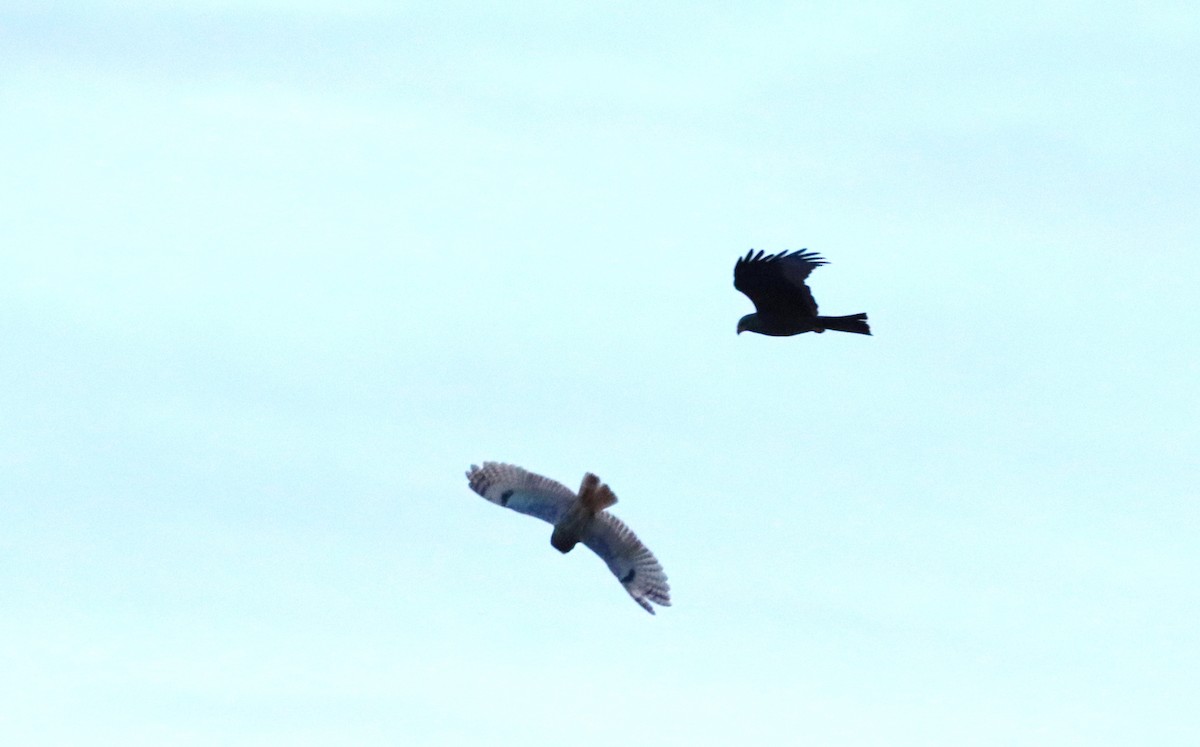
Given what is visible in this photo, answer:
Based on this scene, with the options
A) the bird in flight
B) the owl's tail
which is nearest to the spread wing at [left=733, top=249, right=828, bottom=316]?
the bird in flight

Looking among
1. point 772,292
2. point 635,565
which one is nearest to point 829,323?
point 772,292

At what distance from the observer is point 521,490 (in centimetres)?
2630

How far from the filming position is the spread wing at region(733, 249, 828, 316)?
2628 centimetres

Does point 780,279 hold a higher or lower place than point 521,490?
higher

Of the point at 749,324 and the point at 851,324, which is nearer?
the point at 851,324

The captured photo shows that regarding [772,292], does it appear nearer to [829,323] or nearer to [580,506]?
[829,323]

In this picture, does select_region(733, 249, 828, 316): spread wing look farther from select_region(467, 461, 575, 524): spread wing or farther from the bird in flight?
select_region(467, 461, 575, 524): spread wing

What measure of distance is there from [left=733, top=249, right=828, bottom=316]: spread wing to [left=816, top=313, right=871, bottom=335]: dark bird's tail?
1.36 ft

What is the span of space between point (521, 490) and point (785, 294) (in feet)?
15.7

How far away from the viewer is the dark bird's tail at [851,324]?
26.0 metres

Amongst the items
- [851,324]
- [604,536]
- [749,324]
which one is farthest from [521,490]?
[851,324]

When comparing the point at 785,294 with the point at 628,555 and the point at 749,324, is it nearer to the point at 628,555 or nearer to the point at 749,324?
the point at 749,324

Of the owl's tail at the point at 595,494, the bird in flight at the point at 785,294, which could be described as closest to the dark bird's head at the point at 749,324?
the bird in flight at the point at 785,294

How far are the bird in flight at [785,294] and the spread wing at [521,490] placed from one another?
12.5 ft
